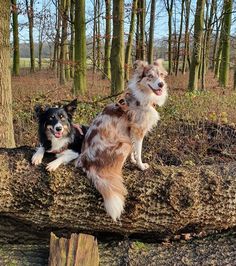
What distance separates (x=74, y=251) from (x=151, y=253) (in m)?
0.97

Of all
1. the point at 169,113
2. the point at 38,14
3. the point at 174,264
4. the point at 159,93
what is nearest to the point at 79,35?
the point at 169,113

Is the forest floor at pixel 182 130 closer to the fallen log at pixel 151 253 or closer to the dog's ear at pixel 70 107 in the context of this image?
the fallen log at pixel 151 253

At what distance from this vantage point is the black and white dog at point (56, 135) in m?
4.17

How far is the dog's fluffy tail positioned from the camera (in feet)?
13.0

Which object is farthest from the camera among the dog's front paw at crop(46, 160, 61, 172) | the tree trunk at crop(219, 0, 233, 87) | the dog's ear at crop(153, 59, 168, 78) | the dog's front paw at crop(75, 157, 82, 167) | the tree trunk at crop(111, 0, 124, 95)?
the tree trunk at crop(219, 0, 233, 87)

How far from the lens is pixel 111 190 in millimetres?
3971

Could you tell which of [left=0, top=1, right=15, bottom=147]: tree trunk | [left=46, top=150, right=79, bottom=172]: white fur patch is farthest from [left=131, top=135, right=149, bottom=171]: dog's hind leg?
[left=0, top=1, right=15, bottom=147]: tree trunk

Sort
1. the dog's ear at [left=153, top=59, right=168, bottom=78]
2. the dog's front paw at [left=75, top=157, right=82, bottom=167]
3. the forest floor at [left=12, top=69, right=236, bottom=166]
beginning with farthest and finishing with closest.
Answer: the forest floor at [left=12, top=69, right=236, bottom=166] → the dog's ear at [left=153, top=59, right=168, bottom=78] → the dog's front paw at [left=75, top=157, right=82, bottom=167]

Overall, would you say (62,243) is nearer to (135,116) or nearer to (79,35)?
(135,116)

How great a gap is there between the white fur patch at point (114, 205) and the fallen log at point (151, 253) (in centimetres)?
65

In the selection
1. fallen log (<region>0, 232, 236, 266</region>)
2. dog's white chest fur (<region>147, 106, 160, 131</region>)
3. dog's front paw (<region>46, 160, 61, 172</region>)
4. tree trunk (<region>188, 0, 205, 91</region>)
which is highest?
tree trunk (<region>188, 0, 205, 91</region>)

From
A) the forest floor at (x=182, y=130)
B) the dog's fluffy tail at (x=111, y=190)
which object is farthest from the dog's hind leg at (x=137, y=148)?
the forest floor at (x=182, y=130)

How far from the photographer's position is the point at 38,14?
746 inches

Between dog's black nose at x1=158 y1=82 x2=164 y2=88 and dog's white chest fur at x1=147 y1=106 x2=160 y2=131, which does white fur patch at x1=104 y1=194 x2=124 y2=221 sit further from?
dog's black nose at x1=158 y1=82 x2=164 y2=88
